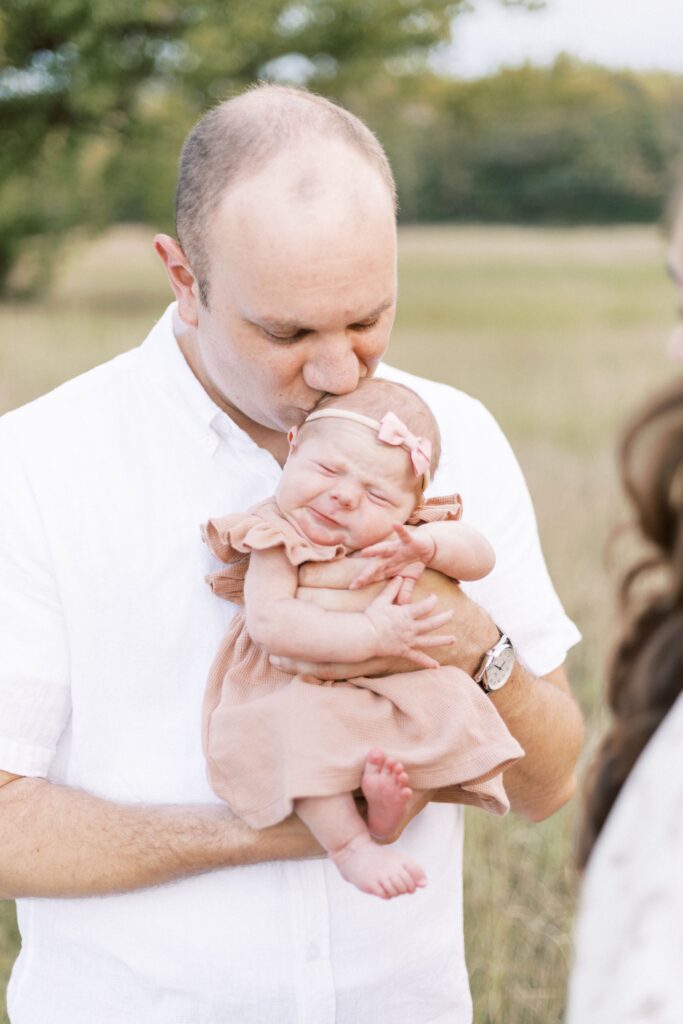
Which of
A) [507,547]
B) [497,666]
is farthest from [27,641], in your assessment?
[507,547]

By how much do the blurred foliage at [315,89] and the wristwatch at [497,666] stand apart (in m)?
2.65

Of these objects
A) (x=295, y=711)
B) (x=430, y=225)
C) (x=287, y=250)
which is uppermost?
(x=287, y=250)

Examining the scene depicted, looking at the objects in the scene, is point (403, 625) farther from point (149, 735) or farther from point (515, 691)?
point (149, 735)

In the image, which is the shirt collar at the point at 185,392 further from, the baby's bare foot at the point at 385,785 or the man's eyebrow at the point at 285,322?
the baby's bare foot at the point at 385,785

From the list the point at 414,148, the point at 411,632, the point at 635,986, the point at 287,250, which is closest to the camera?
the point at 635,986

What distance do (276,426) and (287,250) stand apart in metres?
0.34

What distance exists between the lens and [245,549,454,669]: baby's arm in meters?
1.76

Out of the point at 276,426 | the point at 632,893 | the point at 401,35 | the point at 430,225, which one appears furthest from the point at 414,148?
the point at 632,893

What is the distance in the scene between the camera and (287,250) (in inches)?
75.5

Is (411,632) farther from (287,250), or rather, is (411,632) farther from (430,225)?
(430,225)

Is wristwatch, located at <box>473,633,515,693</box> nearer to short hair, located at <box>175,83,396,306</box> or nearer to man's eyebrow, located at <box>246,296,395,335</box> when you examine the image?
man's eyebrow, located at <box>246,296,395,335</box>

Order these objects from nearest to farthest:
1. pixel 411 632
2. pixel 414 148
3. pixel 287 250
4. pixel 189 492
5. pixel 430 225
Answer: pixel 411 632, pixel 287 250, pixel 189 492, pixel 414 148, pixel 430 225

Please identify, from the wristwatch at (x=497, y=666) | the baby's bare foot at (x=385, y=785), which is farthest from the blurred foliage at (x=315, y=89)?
the baby's bare foot at (x=385, y=785)

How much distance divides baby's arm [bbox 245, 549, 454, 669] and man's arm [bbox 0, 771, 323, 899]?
0.35 metres
